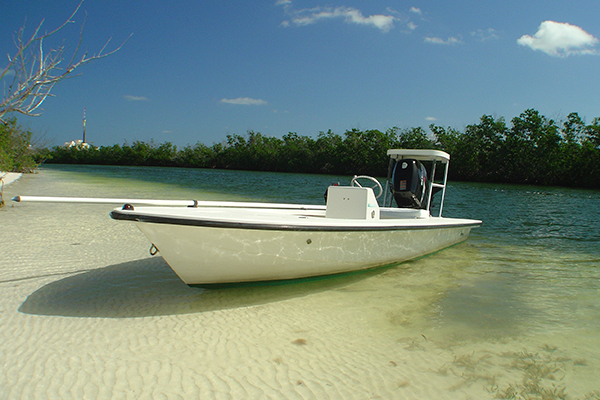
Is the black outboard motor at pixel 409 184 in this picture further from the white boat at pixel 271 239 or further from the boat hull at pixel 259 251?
the boat hull at pixel 259 251

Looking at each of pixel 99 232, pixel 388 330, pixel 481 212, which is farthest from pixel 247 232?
pixel 481 212

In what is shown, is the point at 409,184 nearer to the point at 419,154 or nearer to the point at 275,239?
the point at 419,154

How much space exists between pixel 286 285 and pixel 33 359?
2605 millimetres

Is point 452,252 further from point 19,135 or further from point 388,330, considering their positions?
point 19,135

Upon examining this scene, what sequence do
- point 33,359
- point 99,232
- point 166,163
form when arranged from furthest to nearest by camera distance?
point 166,163, point 99,232, point 33,359

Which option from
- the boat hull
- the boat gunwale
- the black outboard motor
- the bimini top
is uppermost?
the bimini top

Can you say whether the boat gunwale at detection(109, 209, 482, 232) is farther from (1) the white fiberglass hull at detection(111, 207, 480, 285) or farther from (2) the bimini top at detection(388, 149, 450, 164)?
(2) the bimini top at detection(388, 149, 450, 164)

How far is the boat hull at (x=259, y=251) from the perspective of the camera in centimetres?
368

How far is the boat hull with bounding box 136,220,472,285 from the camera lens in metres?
3.68

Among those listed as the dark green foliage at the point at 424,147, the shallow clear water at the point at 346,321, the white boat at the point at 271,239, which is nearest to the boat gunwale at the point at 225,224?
the white boat at the point at 271,239

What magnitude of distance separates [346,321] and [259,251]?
110 centimetres

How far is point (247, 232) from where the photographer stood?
3.82 meters

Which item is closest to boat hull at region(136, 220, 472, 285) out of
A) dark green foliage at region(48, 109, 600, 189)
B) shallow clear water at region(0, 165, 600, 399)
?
shallow clear water at region(0, 165, 600, 399)

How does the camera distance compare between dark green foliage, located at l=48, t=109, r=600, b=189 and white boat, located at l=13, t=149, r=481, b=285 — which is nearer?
white boat, located at l=13, t=149, r=481, b=285
